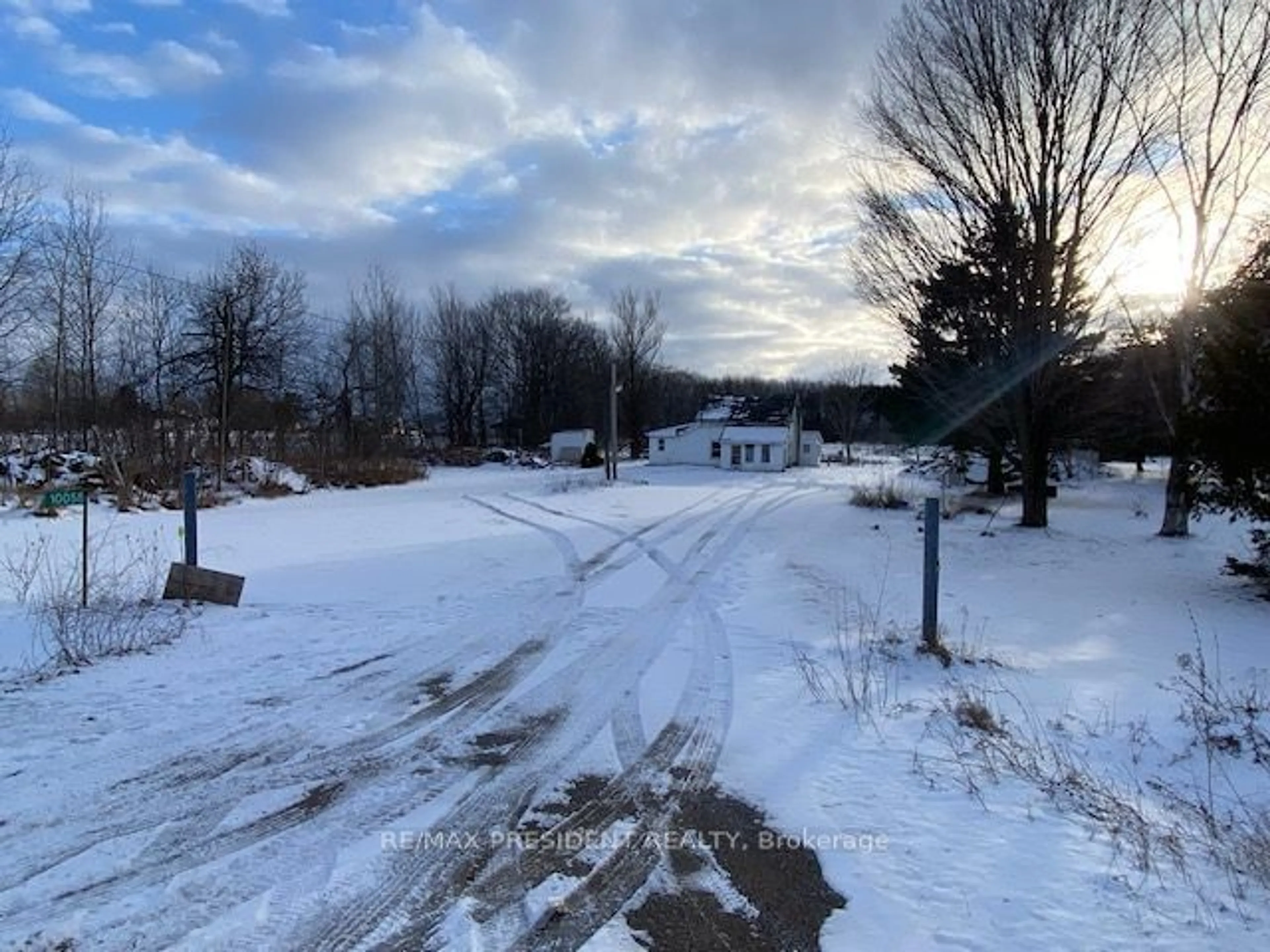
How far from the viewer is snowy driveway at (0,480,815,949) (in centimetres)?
316

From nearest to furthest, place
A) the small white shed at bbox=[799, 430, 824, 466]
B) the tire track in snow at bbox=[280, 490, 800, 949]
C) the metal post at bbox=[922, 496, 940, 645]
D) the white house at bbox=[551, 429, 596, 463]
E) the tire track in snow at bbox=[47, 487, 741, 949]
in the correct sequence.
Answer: the tire track in snow at bbox=[280, 490, 800, 949] < the tire track in snow at bbox=[47, 487, 741, 949] < the metal post at bbox=[922, 496, 940, 645] < the white house at bbox=[551, 429, 596, 463] < the small white shed at bbox=[799, 430, 824, 466]

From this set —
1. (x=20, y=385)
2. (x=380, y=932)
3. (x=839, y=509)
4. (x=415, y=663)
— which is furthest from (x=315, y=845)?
(x=20, y=385)

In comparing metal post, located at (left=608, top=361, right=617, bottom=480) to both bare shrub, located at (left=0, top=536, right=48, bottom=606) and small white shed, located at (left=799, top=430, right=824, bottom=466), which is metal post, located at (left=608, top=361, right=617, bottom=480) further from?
small white shed, located at (left=799, top=430, right=824, bottom=466)

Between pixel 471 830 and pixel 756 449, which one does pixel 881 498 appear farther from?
pixel 756 449

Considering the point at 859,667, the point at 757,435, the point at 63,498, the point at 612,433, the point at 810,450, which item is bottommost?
the point at 859,667

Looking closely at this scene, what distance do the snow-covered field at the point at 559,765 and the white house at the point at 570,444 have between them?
50.6m

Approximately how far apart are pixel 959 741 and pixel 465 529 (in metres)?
13.1

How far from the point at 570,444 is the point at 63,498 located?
5522 cm

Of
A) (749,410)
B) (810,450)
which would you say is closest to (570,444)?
(749,410)

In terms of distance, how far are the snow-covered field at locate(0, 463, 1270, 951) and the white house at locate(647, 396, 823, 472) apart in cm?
4540

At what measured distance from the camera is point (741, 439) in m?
57.2

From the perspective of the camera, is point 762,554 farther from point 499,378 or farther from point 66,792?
point 499,378

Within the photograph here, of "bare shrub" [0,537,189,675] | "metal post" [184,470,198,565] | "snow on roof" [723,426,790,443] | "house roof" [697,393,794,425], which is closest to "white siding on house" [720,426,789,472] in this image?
"snow on roof" [723,426,790,443]

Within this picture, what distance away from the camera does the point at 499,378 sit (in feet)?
244
